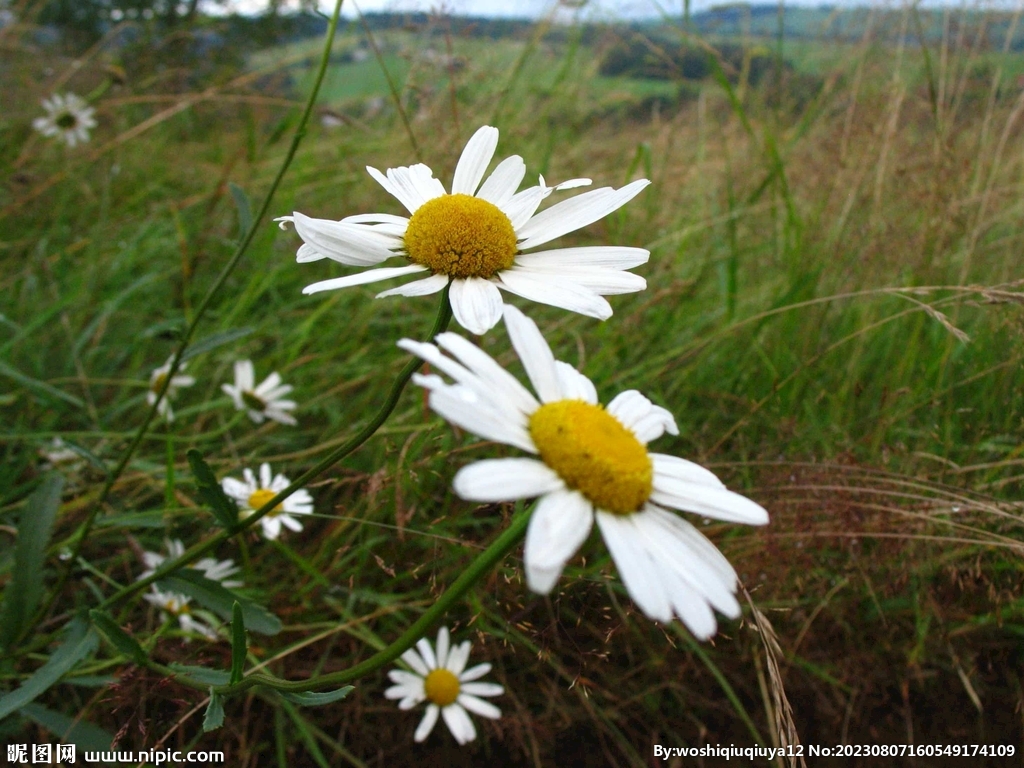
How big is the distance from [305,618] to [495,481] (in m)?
1.00

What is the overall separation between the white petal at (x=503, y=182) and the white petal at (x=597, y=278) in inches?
6.3

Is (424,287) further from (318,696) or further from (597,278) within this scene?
(318,696)

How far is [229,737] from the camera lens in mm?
1202

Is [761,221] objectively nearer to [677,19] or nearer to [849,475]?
[677,19]

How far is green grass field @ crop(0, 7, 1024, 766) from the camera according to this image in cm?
116

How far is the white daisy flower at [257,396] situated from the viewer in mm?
1560

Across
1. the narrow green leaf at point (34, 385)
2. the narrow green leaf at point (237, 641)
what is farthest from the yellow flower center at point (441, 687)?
the narrow green leaf at point (34, 385)

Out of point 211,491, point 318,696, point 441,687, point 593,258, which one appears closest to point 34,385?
point 211,491

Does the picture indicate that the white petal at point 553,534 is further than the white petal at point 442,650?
No

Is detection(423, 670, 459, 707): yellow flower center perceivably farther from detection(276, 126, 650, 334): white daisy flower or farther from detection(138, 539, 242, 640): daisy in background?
detection(276, 126, 650, 334): white daisy flower

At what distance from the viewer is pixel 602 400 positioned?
154 cm

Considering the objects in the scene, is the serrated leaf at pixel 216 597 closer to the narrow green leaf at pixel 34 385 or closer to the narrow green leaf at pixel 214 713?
the narrow green leaf at pixel 214 713

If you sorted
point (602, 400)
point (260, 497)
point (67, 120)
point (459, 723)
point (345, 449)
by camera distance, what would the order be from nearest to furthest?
1. point (345, 449)
2. point (459, 723)
3. point (260, 497)
4. point (602, 400)
5. point (67, 120)

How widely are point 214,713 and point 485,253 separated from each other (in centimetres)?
52
